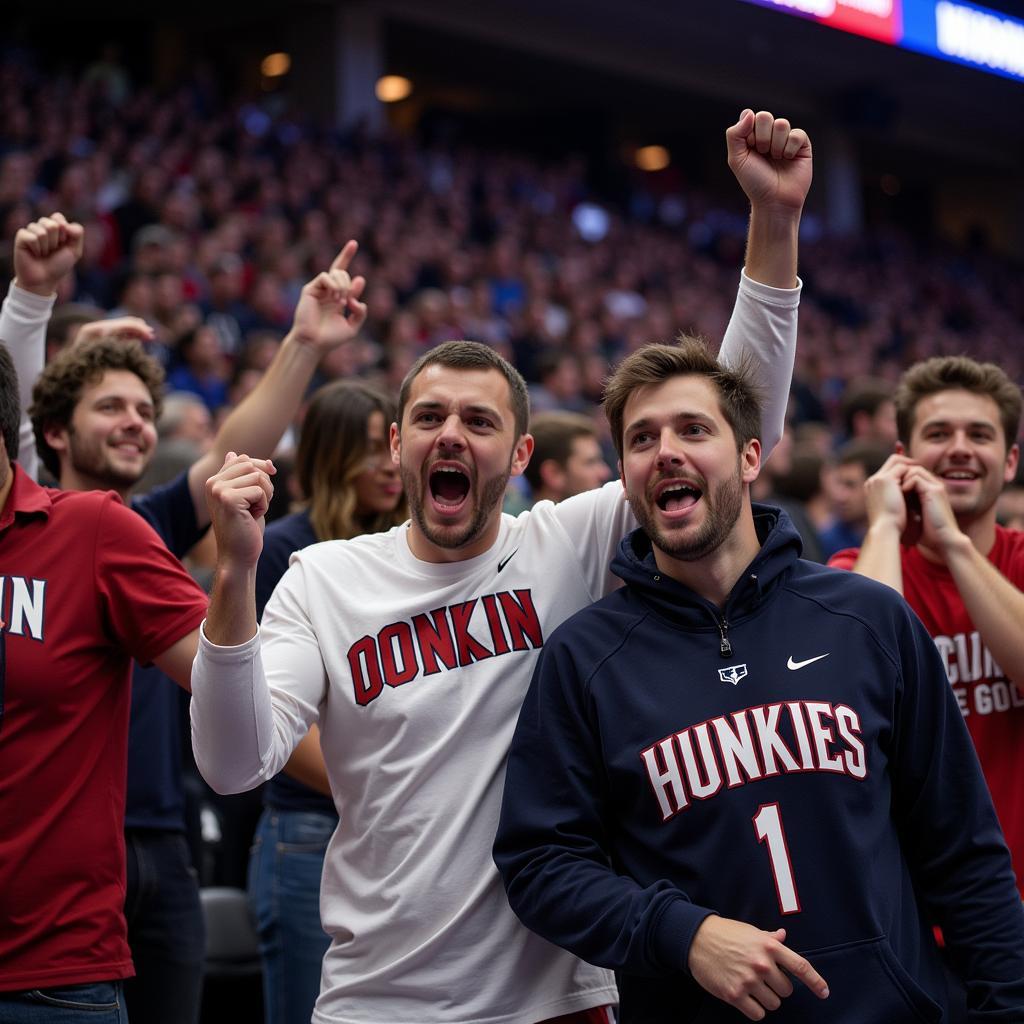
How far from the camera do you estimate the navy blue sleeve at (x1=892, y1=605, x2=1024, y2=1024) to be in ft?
6.95

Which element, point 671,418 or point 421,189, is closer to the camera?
point 671,418

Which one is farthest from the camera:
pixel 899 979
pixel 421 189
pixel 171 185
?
pixel 421 189

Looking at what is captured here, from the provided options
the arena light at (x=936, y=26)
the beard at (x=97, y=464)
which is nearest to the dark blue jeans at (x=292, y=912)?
the beard at (x=97, y=464)

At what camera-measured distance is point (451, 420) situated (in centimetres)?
241

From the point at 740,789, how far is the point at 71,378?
1.79 meters

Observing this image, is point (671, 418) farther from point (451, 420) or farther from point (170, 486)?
point (170, 486)

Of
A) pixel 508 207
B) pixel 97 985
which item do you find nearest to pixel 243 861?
pixel 97 985

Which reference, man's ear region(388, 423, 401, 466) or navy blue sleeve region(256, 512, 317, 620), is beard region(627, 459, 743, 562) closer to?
man's ear region(388, 423, 401, 466)

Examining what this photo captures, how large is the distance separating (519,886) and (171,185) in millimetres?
9789

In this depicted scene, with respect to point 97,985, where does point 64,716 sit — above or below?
above

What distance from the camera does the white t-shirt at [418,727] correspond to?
7.19ft

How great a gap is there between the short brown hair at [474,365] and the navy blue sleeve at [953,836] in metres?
0.78

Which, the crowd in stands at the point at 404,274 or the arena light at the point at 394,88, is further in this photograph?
the arena light at the point at 394,88

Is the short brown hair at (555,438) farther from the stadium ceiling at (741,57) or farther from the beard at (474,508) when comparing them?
the stadium ceiling at (741,57)
